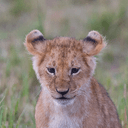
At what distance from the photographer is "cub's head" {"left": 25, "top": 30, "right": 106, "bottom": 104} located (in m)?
3.86

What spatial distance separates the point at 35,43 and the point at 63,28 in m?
6.39

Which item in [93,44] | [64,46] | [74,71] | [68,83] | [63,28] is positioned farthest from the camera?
[63,28]

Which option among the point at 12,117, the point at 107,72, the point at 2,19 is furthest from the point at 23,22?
the point at 12,117

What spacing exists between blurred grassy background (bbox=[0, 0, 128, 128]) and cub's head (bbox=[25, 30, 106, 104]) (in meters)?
2.23

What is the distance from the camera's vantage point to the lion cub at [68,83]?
3883mm

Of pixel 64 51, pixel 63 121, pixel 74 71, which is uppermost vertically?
pixel 64 51

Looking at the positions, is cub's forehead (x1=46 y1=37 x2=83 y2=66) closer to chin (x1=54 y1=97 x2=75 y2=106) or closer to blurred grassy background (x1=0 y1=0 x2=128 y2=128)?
chin (x1=54 y1=97 x2=75 y2=106)

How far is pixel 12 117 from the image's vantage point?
5141mm

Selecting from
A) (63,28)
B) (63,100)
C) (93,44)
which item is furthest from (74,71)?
(63,28)

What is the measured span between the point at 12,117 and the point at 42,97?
1.11 metres

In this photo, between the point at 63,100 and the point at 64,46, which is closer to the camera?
the point at 63,100

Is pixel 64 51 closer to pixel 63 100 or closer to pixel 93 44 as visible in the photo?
pixel 93 44

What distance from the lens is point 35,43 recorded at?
439 centimetres

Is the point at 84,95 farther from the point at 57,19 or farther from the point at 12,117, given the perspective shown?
the point at 57,19
